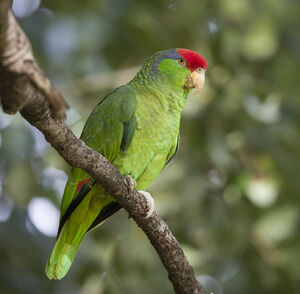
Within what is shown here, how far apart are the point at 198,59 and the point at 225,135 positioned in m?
0.52

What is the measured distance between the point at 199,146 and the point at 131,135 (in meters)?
0.71

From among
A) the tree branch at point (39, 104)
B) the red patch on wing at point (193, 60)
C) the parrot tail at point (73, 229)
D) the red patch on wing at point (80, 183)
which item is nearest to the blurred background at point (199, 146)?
the red patch on wing at point (193, 60)

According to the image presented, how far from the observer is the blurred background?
96.4 inches

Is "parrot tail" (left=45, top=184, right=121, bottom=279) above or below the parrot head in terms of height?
below

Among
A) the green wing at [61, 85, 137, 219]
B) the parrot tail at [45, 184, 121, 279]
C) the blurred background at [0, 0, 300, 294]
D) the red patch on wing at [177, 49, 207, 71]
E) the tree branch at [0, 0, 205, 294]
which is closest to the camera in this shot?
the tree branch at [0, 0, 205, 294]

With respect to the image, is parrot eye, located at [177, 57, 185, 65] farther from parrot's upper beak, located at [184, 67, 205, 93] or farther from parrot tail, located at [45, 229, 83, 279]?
parrot tail, located at [45, 229, 83, 279]

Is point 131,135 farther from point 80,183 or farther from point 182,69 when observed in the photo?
point 182,69

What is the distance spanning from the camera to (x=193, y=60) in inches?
85.0

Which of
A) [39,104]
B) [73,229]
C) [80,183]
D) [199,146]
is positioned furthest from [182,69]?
[39,104]

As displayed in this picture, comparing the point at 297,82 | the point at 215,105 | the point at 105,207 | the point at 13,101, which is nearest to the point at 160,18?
the point at 215,105

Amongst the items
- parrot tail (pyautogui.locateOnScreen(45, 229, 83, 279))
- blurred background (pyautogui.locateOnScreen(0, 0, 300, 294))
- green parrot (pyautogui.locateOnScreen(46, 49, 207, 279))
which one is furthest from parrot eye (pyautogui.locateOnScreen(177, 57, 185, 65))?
parrot tail (pyautogui.locateOnScreen(45, 229, 83, 279))

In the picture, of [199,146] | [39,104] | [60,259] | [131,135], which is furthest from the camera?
[199,146]

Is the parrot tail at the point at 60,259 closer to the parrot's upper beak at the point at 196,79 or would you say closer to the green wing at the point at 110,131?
the green wing at the point at 110,131

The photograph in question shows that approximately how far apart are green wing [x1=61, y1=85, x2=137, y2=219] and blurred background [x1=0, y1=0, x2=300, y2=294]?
0.55 meters
